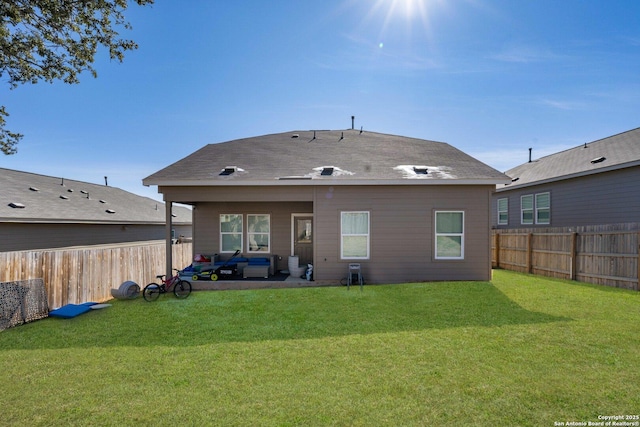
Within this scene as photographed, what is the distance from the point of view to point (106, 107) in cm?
1441

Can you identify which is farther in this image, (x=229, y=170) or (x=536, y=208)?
(x=536, y=208)

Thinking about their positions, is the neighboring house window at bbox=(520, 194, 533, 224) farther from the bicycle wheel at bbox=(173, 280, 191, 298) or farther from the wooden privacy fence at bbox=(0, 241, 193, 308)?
the wooden privacy fence at bbox=(0, 241, 193, 308)

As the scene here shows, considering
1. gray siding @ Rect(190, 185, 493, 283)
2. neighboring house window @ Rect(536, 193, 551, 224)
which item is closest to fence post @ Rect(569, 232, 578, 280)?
gray siding @ Rect(190, 185, 493, 283)

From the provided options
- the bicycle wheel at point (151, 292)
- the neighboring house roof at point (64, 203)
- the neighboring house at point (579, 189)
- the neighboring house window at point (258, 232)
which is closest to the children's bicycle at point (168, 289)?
the bicycle wheel at point (151, 292)

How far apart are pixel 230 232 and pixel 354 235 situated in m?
4.98

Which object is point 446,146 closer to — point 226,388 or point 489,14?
point 489,14

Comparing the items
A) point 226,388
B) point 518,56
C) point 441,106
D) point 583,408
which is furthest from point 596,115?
point 226,388

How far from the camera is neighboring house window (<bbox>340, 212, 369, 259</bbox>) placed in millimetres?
9344

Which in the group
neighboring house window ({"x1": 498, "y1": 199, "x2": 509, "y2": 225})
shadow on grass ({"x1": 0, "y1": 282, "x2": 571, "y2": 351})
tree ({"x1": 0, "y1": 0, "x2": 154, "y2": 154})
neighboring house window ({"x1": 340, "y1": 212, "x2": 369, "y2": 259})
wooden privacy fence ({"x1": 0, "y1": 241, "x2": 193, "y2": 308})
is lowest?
shadow on grass ({"x1": 0, "y1": 282, "x2": 571, "y2": 351})

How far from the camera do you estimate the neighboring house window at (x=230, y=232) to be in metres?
11.4

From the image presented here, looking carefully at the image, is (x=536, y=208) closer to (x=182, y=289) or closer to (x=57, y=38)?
(x=182, y=289)

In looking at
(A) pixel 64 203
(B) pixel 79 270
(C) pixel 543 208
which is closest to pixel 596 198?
(C) pixel 543 208

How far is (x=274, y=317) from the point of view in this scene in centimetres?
627

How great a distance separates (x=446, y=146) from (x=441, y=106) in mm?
1747
